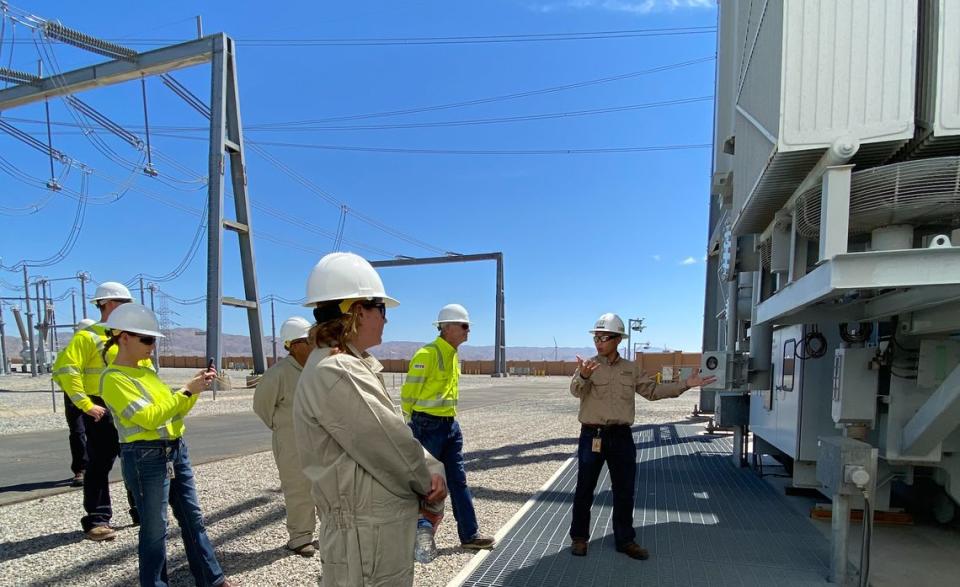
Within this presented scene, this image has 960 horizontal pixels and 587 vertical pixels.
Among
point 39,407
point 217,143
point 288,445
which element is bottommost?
point 39,407

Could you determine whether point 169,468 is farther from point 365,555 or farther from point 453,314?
point 453,314

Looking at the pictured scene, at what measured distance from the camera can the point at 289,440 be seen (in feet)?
13.2

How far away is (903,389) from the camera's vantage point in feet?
14.1

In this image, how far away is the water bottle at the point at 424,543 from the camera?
2.11m

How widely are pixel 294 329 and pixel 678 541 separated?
353 cm

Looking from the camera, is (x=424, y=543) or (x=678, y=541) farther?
(x=678, y=541)

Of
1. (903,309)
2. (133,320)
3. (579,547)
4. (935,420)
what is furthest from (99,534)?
(935,420)

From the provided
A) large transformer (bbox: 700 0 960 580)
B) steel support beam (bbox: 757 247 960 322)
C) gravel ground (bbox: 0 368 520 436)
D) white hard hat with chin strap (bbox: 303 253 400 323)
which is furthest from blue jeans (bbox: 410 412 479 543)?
gravel ground (bbox: 0 368 520 436)

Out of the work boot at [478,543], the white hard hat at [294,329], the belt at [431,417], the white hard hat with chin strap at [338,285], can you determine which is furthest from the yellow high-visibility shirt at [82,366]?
the white hard hat with chin strap at [338,285]

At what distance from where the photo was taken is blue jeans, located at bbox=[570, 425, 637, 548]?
403 centimetres

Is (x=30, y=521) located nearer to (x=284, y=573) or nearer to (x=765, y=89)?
(x=284, y=573)

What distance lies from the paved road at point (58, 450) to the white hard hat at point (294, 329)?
3.64m

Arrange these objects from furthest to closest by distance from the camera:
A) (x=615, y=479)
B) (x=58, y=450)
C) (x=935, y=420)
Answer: (x=58, y=450)
(x=615, y=479)
(x=935, y=420)

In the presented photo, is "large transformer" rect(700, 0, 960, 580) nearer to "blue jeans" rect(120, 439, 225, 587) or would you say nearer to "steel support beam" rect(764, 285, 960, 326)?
"steel support beam" rect(764, 285, 960, 326)
